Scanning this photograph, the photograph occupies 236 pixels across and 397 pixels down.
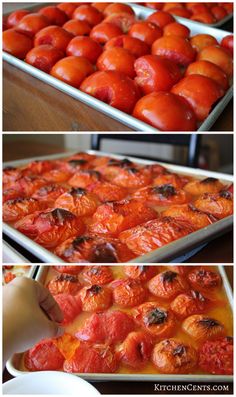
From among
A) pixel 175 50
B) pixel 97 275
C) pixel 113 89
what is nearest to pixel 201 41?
pixel 175 50

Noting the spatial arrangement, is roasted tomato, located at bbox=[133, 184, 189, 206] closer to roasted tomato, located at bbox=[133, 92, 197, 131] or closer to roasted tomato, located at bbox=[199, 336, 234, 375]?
roasted tomato, located at bbox=[133, 92, 197, 131]

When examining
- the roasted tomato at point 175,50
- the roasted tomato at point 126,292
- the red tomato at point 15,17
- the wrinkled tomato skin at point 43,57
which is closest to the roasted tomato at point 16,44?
the wrinkled tomato skin at point 43,57

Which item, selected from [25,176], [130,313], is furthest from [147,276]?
[25,176]

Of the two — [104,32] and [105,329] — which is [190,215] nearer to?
[105,329]

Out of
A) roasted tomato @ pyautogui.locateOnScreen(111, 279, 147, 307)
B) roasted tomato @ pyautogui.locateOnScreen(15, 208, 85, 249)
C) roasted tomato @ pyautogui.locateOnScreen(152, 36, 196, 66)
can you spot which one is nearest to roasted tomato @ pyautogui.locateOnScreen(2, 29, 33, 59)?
roasted tomato @ pyautogui.locateOnScreen(152, 36, 196, 66)

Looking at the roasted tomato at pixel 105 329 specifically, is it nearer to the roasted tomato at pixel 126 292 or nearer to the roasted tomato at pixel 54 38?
the roasted tomato at pixel 126 292

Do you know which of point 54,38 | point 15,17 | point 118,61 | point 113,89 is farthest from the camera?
point 15,17
